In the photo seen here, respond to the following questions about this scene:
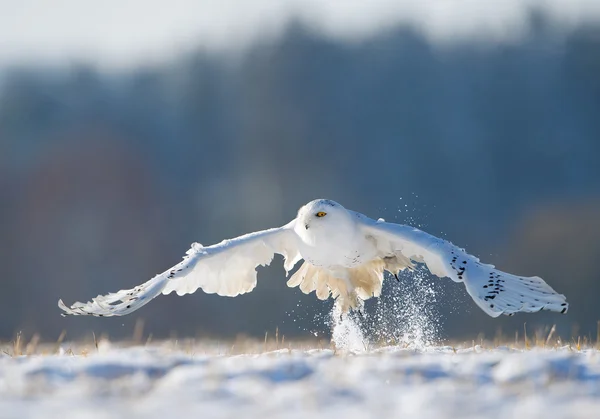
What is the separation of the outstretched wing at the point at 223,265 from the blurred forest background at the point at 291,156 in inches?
631

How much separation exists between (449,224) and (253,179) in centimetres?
723

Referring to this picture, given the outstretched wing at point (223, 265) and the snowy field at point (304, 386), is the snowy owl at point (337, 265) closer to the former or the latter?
the outstretched wing at point (223, 265)

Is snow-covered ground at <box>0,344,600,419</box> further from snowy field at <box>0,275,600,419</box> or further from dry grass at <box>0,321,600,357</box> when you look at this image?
dry grass at <box>0,321,600,357</box>

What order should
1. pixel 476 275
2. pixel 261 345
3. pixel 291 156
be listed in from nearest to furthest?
pixel 476 275, pixel 261 345, pixel 291 156

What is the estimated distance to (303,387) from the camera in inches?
182

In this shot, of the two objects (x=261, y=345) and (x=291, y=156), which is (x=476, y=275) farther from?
(x=291, y=156)

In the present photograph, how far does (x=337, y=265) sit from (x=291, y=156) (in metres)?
21.5

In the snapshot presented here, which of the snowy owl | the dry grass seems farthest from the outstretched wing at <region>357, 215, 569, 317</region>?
the dry grass

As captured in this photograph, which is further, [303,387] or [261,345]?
[261,345]

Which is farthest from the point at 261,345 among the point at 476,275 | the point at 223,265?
the point at 476,275

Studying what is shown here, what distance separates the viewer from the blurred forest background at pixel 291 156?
1041 inches

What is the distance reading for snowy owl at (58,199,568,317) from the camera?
7.37 m

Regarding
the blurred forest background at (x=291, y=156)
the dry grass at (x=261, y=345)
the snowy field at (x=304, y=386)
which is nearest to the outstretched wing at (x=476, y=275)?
the dry grass at (x=261, y=345)

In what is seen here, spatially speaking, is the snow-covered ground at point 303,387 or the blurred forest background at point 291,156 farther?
the blurred forest background at point 291,156
